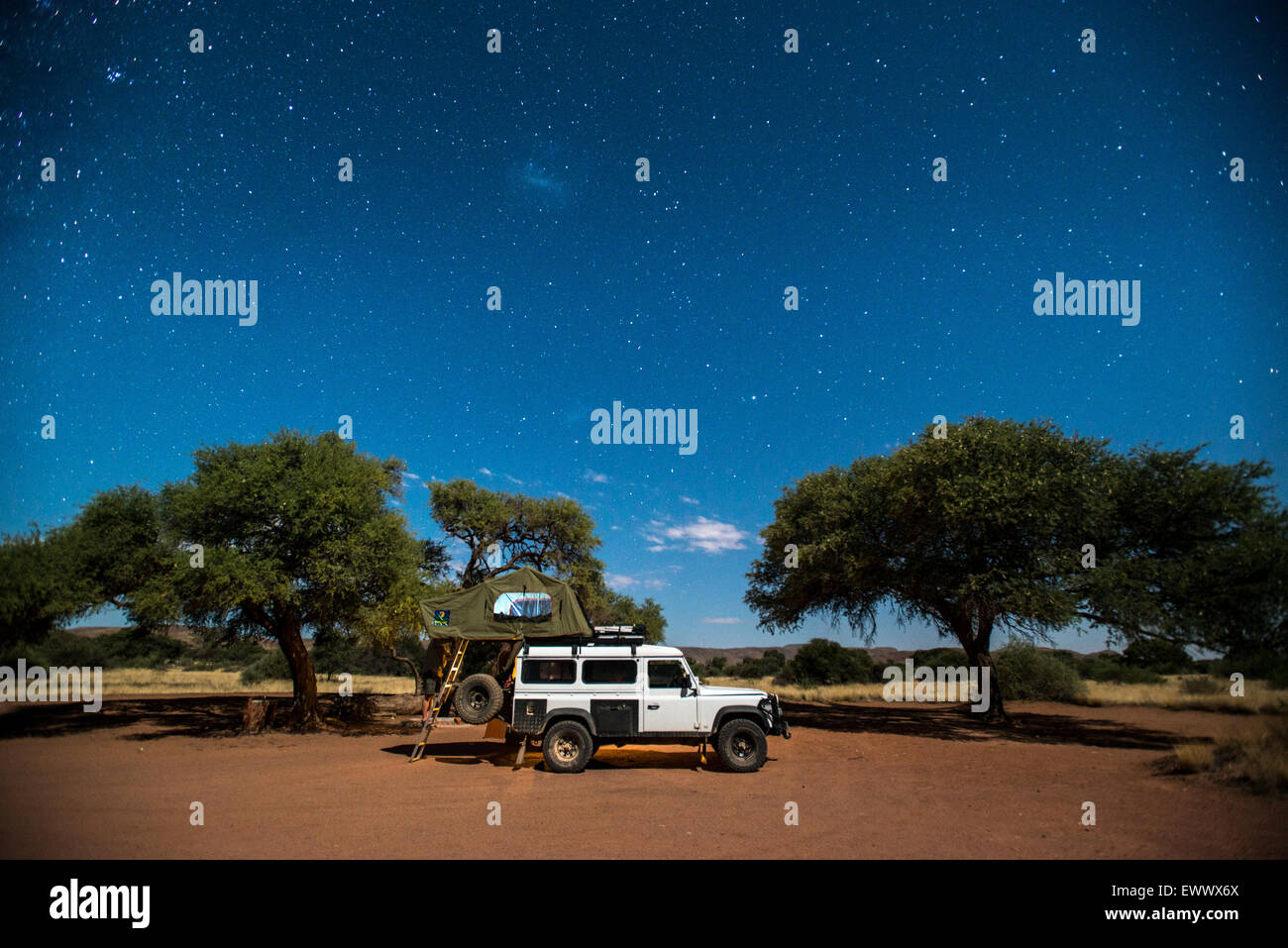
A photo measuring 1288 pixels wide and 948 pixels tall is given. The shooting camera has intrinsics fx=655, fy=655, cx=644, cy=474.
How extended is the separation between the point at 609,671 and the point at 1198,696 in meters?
32.5

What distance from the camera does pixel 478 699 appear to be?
45.8ft

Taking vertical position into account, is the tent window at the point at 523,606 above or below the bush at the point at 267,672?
above

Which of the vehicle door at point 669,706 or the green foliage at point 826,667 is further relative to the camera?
the green foliage at point 826,667

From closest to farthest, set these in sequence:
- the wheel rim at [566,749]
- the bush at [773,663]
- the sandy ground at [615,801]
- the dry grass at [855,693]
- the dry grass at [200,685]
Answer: the sandy ground at [615,801] < the wheel rim at [566,749] < the dry grass at [855,693] < the dry grass at [200,685] < the bush at [773,663]

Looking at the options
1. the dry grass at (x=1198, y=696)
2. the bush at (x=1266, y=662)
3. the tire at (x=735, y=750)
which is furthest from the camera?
the dry grass at (x=1198, y=696)

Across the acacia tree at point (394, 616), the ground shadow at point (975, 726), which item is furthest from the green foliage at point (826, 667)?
the acacia tree at point (394, 616)

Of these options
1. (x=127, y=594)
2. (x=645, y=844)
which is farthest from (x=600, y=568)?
(x=645, y=844)

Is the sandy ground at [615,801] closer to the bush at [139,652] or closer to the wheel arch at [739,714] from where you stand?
the wheel arch at [739,714]

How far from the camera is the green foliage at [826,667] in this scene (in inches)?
1843

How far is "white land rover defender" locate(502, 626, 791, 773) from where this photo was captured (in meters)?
12.8

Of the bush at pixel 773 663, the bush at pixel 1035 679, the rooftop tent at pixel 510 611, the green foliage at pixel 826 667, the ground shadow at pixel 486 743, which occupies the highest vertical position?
the rooftop tent at pixel 510 611

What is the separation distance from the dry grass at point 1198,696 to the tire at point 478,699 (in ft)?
88.9

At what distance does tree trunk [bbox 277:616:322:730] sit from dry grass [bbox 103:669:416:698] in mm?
9478

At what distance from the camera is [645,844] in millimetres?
7762
